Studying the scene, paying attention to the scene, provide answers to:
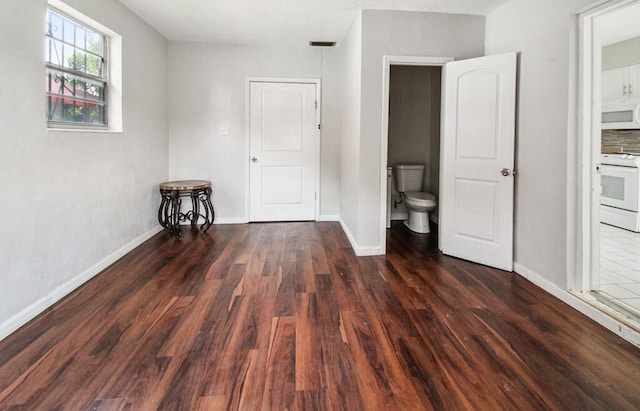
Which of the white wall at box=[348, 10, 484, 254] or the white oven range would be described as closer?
the white wall at box=[348, 10, 484, 254]

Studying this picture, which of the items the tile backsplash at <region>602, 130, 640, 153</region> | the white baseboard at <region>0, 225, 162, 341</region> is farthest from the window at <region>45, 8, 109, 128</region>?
the tile backsplash at <region>602, 130, 640, 153</region>

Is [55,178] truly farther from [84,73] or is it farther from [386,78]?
[386,78]

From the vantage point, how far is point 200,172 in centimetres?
509

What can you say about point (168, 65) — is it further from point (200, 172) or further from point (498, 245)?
point (498, 245)

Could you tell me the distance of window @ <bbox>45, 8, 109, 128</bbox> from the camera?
2684 mm

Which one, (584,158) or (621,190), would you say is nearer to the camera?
(584,158)

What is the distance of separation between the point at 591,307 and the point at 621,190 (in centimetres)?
312

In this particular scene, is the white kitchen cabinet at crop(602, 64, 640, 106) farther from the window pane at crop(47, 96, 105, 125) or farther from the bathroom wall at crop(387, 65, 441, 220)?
the window pane at crop(47, 96, 105, 125)

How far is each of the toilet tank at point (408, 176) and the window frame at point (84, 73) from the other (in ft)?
11.2

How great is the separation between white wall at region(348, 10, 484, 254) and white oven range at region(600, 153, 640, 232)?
7.51 ft

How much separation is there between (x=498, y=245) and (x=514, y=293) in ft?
2.08

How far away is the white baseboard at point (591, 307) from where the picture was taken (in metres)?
2.11

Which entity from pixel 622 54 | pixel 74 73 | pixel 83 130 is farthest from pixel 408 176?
pixel 74 73

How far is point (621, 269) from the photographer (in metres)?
3.23
